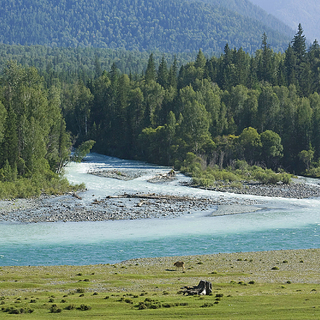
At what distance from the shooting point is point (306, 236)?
37.3 meters

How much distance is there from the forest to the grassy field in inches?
1406

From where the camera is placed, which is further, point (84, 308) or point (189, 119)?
point (189, 119)

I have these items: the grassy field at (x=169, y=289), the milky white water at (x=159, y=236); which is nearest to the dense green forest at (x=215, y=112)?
the milky white water at (x=159, y=236)

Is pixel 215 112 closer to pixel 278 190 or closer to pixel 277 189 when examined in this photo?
pixel 277 189

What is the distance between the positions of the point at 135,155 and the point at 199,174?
36.3 metres

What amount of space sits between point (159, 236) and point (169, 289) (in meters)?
15.0

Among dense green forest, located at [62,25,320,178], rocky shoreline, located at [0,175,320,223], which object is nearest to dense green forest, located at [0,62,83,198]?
rocky shoreline, located at [0,175,320,223]

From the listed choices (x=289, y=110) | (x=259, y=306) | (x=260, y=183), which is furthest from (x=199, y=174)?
(x=259, y=306)

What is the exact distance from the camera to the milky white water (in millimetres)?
32031

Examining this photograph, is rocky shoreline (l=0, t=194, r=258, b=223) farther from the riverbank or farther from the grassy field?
the grassy field

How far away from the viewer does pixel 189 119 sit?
90438 mm

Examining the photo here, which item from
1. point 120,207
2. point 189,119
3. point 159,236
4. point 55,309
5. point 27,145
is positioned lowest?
point 55,309

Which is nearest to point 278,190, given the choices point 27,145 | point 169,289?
point 27,145

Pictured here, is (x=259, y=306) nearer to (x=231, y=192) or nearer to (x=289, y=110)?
(x=231, y=192)
